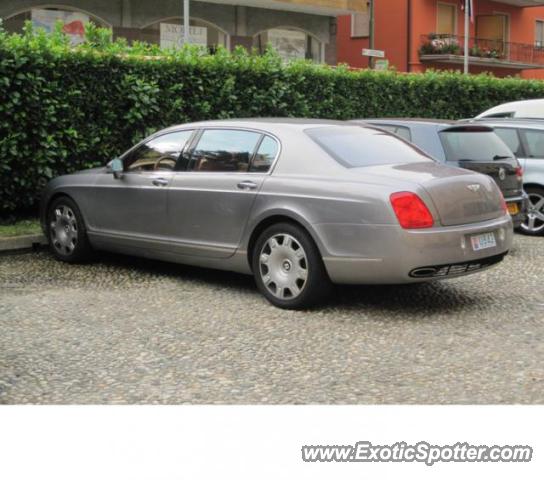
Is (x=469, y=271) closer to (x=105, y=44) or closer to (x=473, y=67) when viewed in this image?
(x=105, y=44)

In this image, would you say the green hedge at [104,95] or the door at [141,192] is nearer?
the door at [141,192]

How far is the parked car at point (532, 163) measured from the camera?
1196 centimetres

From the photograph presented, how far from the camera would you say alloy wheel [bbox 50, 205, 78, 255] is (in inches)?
369

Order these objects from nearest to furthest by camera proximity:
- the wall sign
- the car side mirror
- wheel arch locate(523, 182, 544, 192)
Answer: the car side mirror → wheel arch locate(523, 182, 544, 192) → the wall sign

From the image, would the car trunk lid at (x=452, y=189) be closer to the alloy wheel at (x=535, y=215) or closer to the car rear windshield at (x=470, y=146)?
the car rear windshield at (x=470, y=146)

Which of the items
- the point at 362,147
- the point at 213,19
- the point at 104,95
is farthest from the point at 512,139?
the point at 213,19

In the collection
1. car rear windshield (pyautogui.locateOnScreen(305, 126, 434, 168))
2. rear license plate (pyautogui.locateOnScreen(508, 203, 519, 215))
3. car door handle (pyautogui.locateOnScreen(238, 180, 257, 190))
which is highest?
car rear windshield (pyautogui.locateOnScreen(305, 126, 434, 168))

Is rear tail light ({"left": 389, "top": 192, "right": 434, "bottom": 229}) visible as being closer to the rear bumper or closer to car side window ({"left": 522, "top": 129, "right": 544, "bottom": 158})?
the rear bumper

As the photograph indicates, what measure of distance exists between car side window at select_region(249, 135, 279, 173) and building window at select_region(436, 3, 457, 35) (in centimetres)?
3496

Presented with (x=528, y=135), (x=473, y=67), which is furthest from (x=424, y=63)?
(x=528, y=135)

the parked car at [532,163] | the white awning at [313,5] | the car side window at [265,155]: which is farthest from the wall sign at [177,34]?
the car side window at [265,155]

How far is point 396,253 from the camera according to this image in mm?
6762

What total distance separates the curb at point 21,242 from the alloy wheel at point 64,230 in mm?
763

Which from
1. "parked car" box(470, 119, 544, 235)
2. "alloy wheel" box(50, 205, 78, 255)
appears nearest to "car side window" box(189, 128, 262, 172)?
"alloy wheel" box(50, 205, 78, 255)
